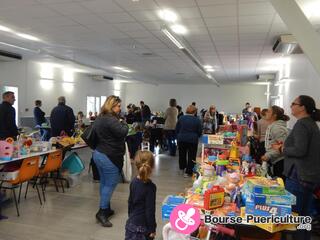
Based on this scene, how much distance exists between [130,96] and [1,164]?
14.4 meters

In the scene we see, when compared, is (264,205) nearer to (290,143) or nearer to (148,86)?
(290,143)

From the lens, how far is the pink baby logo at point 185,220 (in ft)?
4.74

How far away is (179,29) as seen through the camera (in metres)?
5.04

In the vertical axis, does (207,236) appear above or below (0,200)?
above

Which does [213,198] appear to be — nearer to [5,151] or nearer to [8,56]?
[5,151]

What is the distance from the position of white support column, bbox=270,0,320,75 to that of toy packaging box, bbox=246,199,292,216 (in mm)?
873

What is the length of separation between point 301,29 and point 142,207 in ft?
5.46

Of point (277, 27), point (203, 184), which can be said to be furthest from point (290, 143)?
point (277, 27)

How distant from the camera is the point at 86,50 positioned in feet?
23.7

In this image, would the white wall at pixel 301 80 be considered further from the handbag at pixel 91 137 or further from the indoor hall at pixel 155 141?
the handbag at pixel 91 137

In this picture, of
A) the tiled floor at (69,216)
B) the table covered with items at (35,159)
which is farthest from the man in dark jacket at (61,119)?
the tiled floor at (69,216)

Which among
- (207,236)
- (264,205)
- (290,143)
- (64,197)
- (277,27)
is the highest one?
(277,27)

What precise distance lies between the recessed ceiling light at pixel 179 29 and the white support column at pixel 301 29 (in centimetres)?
301

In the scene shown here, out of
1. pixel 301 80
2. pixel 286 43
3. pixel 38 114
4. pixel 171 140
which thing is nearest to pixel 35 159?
pixel 286 43
